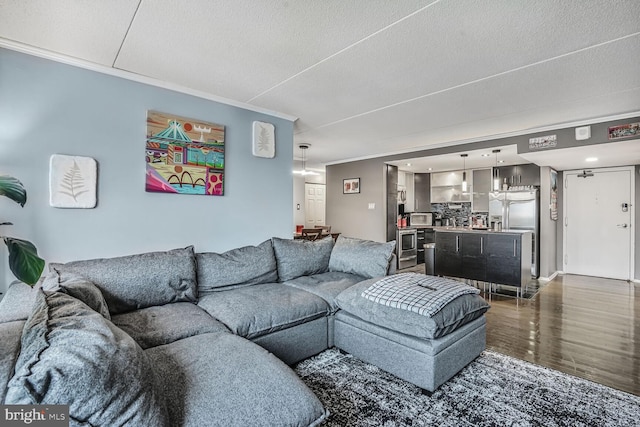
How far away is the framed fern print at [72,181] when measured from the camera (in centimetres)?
230

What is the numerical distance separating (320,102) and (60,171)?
2.37 m

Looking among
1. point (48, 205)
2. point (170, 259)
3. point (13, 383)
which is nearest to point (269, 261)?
point (170, 259)

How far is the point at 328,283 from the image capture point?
2.87m

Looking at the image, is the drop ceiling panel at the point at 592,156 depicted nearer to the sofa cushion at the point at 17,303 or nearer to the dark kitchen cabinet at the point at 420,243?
the dark kitchen cabinet at the point at 420,243

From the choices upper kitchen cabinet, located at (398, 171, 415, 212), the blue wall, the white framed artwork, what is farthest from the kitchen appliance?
the blue wall

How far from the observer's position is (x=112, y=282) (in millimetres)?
2113

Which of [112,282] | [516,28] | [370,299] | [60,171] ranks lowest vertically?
[370,299]

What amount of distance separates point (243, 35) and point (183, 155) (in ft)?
4.33

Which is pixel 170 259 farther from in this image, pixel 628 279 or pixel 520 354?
pixel 628 279

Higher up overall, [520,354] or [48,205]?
[48,205]

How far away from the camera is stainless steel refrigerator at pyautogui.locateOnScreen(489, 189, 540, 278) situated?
5.56 m

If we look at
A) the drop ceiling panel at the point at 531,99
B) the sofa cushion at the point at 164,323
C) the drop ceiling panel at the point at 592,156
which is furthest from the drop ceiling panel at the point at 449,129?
the sofa cushion at the point at 164,323

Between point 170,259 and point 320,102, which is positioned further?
point 320,102

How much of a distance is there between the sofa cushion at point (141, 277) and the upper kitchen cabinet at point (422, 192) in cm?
600
